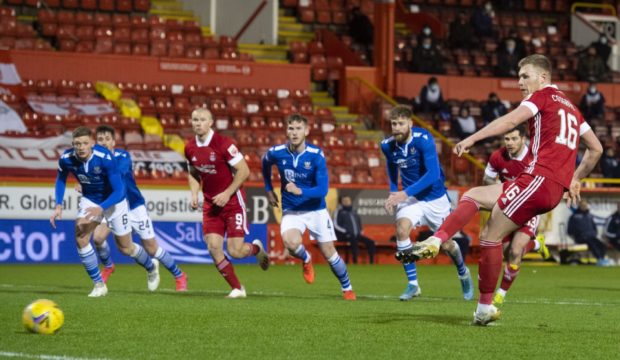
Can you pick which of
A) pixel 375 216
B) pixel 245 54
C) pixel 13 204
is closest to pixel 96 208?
pixel 13 204

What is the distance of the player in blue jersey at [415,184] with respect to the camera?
13.9 meters

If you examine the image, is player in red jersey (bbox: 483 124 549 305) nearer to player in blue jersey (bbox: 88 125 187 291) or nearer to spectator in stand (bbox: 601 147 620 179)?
player in blue jersey (bbox: 88 125 187 291)

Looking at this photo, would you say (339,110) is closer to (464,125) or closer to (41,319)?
(464,125)

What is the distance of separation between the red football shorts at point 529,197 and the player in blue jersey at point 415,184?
401 cm

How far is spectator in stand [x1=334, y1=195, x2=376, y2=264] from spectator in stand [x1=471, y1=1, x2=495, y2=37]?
1199cm

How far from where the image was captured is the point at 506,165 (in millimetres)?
14078

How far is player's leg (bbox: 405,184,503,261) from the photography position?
30.6ft

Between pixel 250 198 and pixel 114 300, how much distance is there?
11539mm

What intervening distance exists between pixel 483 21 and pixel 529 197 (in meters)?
26.6

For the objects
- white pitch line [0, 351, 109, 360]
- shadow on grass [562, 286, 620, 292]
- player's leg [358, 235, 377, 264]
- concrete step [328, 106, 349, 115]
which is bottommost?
player's leg [358, 235, 377, 264]

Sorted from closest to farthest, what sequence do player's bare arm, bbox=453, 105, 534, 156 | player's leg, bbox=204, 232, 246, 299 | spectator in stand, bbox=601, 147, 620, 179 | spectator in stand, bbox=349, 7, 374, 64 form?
player's bare arm, bbox=453, 105, 534, 156, player's leg, bbox=204, 232, 246, 299, spectator in stand, bbox=601, 147, 620, 179, spectator in stand, bbox=349, 7, 374, 64

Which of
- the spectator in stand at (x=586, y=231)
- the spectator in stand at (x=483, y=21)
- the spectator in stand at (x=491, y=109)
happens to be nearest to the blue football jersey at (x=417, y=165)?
the spectator in stand at (x=586, y=231)

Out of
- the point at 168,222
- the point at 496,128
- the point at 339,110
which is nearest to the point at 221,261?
the point at 496,128

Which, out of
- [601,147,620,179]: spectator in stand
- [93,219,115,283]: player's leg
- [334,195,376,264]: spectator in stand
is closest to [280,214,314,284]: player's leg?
[93,219,115,283]: player's leg
